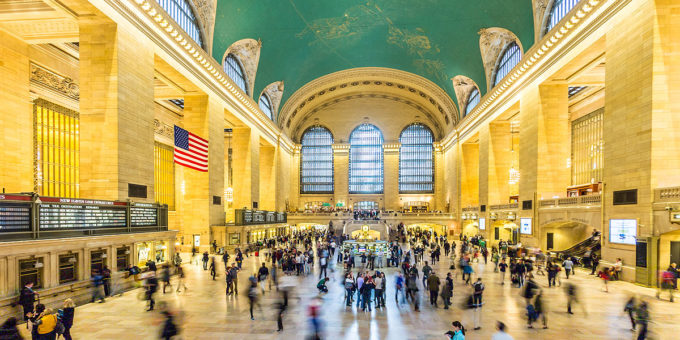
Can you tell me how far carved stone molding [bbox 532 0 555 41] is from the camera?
61.8 ft

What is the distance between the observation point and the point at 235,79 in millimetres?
25641

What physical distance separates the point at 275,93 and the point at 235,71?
934cm

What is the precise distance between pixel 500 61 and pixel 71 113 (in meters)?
27.3

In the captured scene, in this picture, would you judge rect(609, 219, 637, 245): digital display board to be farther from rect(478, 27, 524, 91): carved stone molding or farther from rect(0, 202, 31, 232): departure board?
rect(0, 202, 31, 232): departure board

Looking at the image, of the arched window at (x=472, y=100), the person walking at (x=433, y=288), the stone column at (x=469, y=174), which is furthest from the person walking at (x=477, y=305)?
the stone column at (x=469, y=174)

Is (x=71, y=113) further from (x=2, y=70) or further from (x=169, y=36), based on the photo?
(x=169, y=36)

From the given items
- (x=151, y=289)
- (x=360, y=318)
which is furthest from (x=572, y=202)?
(x=151, y=289)

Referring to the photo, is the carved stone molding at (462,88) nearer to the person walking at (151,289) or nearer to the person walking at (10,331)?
the person walking at (151,289)

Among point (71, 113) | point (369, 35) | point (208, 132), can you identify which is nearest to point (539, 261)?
point (208, 132)

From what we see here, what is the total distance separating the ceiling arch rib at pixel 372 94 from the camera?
125ft

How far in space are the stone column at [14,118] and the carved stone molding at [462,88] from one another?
98.1 feet

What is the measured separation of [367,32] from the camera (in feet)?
94.9

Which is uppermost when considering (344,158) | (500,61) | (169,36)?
(500,61)

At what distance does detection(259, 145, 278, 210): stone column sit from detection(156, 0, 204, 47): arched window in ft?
58.6
